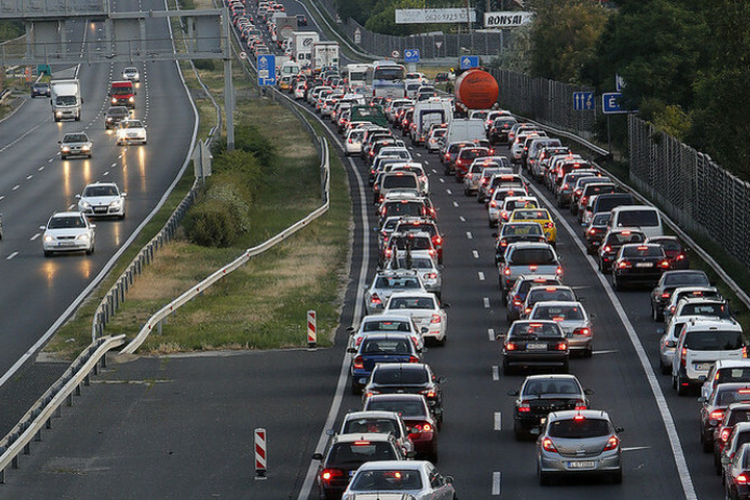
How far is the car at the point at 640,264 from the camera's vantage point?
4938cm

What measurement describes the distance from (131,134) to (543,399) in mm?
73799

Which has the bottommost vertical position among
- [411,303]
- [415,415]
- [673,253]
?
[673,253]

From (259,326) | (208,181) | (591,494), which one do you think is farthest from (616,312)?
(208,181)

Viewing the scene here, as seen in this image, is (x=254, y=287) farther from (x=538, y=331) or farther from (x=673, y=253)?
(x=538, y=331)

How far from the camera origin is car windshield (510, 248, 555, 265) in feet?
160

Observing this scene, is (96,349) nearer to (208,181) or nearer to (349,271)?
(349,271)

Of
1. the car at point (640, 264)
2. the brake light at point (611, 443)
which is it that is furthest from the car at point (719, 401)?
the car at point (640, 264)

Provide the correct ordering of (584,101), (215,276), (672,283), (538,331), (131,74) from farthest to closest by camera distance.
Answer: (131,74) → (584,101) → (215,276) → (672,283) → (538,331)

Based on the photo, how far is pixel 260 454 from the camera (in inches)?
1115

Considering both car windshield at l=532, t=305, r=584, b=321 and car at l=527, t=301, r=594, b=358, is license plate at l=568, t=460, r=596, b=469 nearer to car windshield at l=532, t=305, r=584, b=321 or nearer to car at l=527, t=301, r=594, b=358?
car at l=527, t=301, r=594, b=358

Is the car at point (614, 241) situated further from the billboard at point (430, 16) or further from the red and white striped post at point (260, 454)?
the billboard at point (430, 16)

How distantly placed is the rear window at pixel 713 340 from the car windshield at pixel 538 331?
10.7 feet

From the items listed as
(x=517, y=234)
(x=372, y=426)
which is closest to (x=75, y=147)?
(x=517, y=234)

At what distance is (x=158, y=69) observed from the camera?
163m
